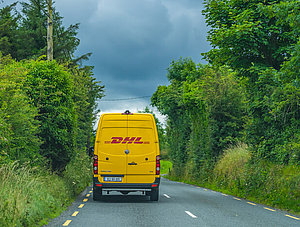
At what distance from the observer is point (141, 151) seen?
15.2m

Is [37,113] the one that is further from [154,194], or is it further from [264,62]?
[264,62]

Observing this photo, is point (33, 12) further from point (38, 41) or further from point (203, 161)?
point (203, 161)

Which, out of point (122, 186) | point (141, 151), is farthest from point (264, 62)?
point (122, 186)

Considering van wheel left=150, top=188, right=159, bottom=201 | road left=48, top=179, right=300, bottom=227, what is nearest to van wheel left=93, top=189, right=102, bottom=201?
road left=48, top=179, right=300, bottom=227

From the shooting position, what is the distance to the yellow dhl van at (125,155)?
49.3ft

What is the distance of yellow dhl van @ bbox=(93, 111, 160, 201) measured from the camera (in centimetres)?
1503

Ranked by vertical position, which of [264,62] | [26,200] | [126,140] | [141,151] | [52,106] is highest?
[264,62]

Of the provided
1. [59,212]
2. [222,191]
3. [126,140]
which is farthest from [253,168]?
[59,212]

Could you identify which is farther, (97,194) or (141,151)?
(97,194)

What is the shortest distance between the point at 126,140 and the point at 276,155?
244 inches

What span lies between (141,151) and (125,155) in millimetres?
599

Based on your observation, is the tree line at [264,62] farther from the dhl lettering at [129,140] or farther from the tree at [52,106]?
the tree at [52,106]

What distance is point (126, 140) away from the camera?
15.2 metres

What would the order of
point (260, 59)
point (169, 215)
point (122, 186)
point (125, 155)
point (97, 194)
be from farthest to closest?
point (260, 59), point (97, 194), point (125, 155), point (122, 186), point (169, 215)
